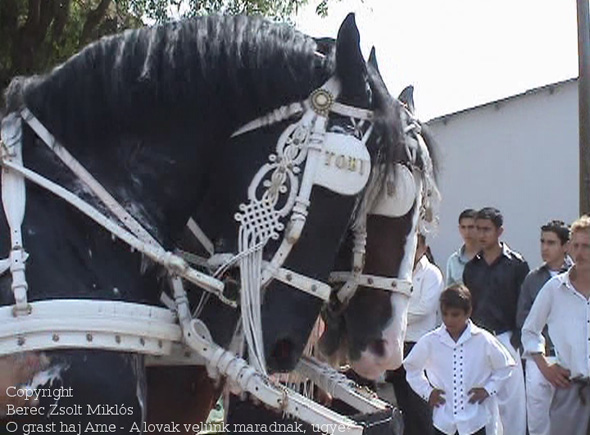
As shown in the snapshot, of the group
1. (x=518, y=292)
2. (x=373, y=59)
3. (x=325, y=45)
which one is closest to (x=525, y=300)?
(x=518, y=292)

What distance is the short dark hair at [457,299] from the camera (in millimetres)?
5137

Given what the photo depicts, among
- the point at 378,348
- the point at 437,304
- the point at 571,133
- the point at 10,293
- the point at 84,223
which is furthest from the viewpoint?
the point at 571,133

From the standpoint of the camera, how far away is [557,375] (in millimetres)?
5121

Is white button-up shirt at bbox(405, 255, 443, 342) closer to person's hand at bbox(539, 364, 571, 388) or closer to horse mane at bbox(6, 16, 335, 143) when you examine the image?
person's hand at bbox(539, 364, 571, 388)

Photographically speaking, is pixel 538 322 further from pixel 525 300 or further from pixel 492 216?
pixel 492 216


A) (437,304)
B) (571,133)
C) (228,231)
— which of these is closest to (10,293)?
(228,231)

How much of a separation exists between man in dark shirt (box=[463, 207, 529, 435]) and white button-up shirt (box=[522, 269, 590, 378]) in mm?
579

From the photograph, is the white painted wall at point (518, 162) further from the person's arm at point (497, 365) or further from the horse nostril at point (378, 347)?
the horse nostril at point (378, 347)

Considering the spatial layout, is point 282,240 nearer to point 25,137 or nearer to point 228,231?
point 228,231

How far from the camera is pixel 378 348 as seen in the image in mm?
2537

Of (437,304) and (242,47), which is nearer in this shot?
(242,47)

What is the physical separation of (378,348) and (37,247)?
100 centimetres

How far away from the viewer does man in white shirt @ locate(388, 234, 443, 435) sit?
222 inches

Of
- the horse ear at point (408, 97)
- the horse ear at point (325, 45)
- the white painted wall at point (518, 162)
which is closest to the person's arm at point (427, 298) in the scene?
the horse ear at point (408, 97)
